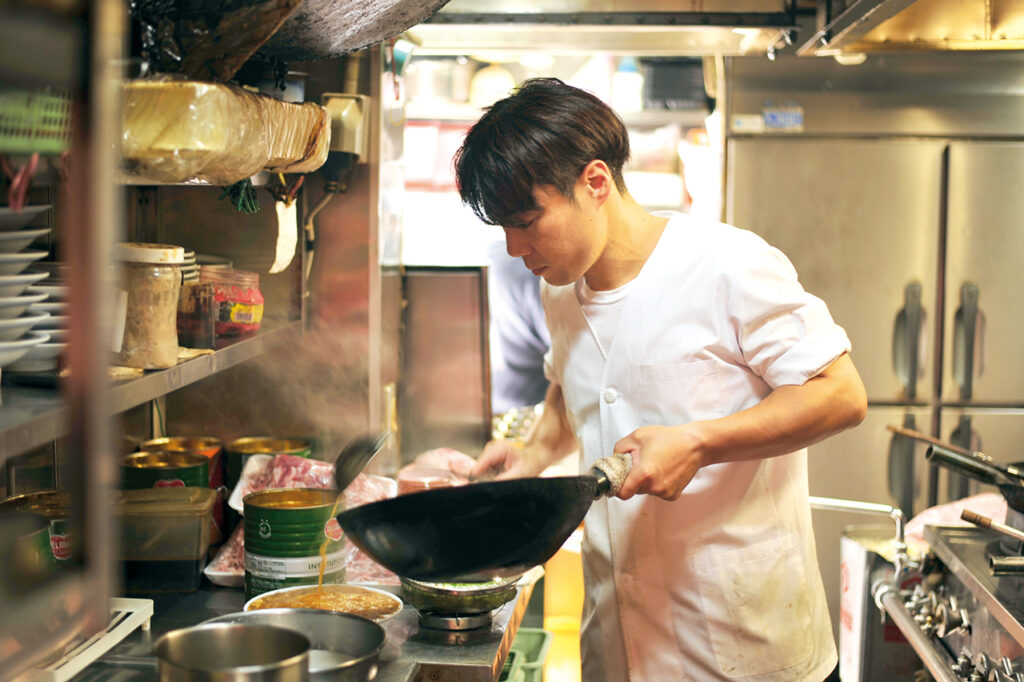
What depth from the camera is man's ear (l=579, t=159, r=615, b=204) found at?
1.66 m

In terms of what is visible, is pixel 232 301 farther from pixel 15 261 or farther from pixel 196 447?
pixel 15 261

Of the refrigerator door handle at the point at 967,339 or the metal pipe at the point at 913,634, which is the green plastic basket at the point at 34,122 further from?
the refrigerator door handle at the point at 967,339

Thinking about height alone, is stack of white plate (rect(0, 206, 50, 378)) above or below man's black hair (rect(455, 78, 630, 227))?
below

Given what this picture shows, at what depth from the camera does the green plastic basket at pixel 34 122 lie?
30.3 inches

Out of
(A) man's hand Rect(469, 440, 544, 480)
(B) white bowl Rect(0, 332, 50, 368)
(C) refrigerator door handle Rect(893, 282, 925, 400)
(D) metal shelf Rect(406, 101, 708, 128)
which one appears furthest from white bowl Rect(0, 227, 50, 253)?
(D) metal shelf Rect(406, 101, 708, 128)

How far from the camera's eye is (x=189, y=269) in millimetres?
1844

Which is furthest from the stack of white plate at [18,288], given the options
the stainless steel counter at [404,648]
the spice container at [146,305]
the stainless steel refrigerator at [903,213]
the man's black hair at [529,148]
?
the stainless steel refrigerator at [903,213]

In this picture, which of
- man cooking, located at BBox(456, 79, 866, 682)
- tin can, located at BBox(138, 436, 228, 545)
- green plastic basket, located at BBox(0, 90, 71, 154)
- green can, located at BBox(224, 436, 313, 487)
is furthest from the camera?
green can, located at BBox(224, 436, 313, 487)

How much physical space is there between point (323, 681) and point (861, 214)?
8.98ft

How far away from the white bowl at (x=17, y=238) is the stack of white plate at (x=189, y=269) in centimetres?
74

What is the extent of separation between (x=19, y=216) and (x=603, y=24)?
2.36m

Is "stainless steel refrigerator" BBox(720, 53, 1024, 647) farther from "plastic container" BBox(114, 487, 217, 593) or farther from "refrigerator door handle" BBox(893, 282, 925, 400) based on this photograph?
"plastic container" BBox(114, 487, 217, 593)

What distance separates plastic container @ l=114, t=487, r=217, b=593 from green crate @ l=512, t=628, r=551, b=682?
3.40 ft

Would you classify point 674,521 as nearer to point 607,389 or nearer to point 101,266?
point 607,389
